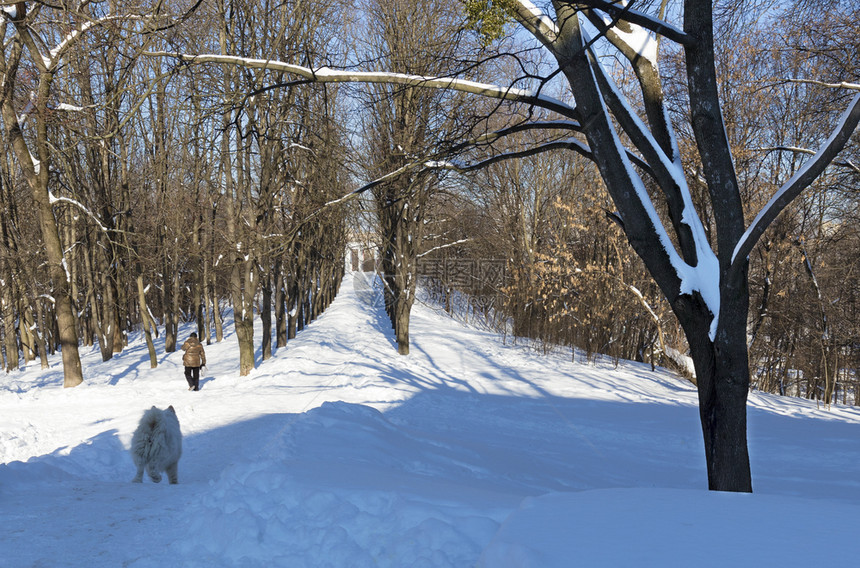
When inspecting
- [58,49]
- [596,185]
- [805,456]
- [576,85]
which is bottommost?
[805,456]

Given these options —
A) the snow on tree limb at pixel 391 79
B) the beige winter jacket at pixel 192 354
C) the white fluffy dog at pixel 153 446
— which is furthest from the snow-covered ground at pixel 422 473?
the snow on tree limb at pixel 391 79

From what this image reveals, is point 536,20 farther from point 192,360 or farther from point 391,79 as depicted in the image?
point 192,360

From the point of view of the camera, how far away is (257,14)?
55.2 feet

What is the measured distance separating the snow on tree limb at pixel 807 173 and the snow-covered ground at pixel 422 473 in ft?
5.91

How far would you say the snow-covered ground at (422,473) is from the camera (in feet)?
9.80

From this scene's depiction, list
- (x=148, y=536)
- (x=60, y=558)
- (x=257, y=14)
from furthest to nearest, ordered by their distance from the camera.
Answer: (x=257, y=14), (x=148, y=536), (x=60, y=558)

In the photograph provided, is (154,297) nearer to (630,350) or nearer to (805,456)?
(630,350)

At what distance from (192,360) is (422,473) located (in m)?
9.88

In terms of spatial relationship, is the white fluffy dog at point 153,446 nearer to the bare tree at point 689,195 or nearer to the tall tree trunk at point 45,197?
the bare tree at point 689,195

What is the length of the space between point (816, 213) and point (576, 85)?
2057cm

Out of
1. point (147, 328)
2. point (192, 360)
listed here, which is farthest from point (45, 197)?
point (147, 328)

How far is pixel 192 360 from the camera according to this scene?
14.6m

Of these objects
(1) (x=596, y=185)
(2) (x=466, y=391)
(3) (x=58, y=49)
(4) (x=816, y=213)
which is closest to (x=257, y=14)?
(3) (x=58, y=49)

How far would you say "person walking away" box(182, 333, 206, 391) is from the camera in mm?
14602
